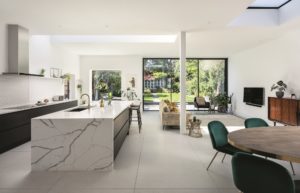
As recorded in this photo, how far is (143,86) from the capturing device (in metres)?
12.1

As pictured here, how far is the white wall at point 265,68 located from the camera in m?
6.50

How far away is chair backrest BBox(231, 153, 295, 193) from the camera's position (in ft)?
5.41

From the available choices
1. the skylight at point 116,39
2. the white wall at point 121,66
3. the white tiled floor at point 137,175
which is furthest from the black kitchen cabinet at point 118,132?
the white wall at point 121,66

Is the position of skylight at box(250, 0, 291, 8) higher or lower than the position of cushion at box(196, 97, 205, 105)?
higher

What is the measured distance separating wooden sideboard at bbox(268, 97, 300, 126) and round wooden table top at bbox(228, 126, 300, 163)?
3172 millimetres

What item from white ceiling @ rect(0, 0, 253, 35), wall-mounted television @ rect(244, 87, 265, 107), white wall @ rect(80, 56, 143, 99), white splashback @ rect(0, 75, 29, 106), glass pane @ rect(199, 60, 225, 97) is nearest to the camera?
white ceiling @ rect(0, 0, 253, 35)

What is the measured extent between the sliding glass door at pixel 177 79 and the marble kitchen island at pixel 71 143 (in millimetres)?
8672

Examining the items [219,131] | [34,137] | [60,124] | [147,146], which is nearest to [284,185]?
[219,131]

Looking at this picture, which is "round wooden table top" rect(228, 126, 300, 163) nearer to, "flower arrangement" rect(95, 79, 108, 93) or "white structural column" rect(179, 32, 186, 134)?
"white structural column" rect(179, 32, 186, 134)

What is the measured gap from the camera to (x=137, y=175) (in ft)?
11.5

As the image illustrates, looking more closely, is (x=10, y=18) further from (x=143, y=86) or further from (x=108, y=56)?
(x=143, y=86)

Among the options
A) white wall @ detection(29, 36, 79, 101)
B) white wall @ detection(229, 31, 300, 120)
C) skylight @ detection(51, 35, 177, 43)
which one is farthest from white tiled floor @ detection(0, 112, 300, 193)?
skylight @ detection(51, 35, 177, 43)

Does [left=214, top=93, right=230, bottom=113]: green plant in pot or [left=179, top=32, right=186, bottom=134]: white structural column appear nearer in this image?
[left=179, top=32, right=186, bottom=134]: white structural column

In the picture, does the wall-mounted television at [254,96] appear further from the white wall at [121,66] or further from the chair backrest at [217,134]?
the chair backrest at [217,134]
